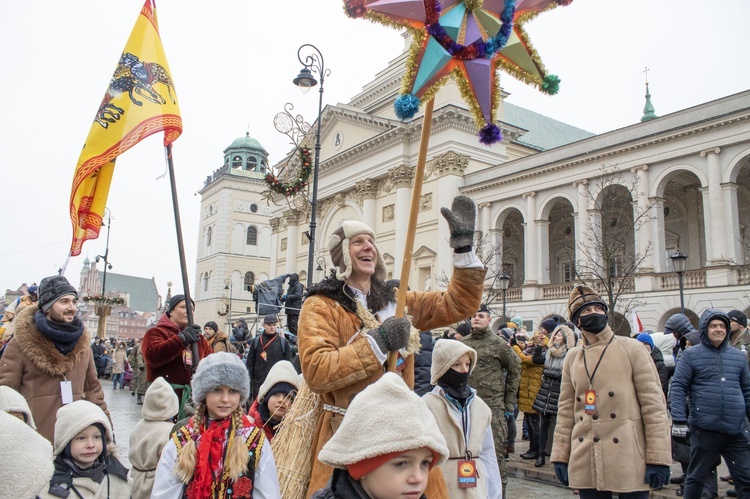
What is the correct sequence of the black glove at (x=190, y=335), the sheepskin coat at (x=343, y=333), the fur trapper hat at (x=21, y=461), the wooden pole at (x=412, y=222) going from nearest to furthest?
1. the fur trapper hat at (x=21, y=461)
2. the sheepskin coat at (x=343, y=333)
3. the wooden pole at (x=412, y=222)
4. the black glove at (x=190, y=335)

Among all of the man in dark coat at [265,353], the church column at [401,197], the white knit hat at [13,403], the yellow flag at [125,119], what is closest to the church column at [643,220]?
the church column at [401,197]

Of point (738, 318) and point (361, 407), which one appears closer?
point (361, 407)

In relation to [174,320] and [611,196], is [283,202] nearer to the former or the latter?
[611,196]

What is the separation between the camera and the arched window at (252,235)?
67.2 m

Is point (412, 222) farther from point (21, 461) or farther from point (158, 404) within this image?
point (158, 404)

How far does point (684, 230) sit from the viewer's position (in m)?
29.4

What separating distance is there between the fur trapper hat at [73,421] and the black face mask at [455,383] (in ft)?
7.46

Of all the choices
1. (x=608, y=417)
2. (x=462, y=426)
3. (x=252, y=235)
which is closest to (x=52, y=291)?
(x=462, y=426)

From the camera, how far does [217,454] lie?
3277 millimetres

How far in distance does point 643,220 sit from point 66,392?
24.6 meters

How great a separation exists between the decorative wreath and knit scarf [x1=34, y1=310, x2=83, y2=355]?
386 inches

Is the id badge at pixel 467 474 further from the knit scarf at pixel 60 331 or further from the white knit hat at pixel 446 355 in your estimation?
the knit scarf at pixel 60 331

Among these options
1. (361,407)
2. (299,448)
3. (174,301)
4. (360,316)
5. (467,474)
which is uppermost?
(174,301)

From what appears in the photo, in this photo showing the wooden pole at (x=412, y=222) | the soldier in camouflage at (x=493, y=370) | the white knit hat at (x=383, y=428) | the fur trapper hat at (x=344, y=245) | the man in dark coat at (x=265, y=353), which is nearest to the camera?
the white knit hat at (x=383, y=428)
